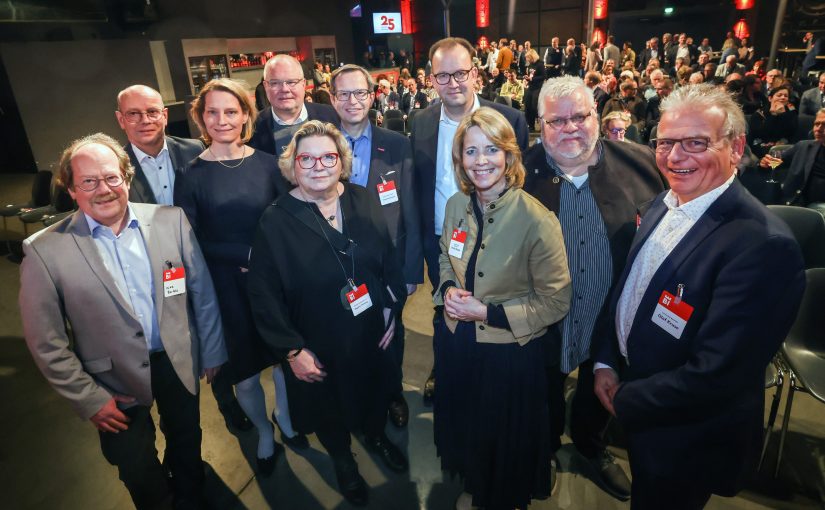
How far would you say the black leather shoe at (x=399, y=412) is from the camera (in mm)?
2721

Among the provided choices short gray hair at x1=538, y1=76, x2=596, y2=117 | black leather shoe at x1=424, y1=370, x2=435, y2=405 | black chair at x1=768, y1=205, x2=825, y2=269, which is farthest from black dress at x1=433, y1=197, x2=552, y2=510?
black chair at x1=768, y1=205, x2=825, y2=269

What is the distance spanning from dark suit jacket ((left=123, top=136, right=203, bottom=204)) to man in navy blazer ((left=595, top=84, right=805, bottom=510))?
2.13 meters

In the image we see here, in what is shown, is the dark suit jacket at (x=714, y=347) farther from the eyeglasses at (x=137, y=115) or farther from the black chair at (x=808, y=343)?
the eyeglasses at (x=137, y=115)

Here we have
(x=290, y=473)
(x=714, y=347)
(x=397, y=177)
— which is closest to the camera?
(x=714, y=347)

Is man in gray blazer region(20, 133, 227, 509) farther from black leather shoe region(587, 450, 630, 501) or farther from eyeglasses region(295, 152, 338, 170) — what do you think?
black leather shoe region(587, 450, 630, 501)

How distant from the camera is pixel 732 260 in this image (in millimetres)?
1268

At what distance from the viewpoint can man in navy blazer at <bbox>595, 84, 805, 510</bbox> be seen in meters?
1.25

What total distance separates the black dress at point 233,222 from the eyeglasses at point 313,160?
Answer: 1.34 ft

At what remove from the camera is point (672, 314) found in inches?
56.1

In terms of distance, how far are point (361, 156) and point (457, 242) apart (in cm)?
105

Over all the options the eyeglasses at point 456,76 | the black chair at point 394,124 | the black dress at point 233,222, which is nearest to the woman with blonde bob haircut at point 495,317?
the eyeglasses at point 456,76

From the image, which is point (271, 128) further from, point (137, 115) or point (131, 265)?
point (131, 265)

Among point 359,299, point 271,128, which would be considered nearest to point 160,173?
point 271,128

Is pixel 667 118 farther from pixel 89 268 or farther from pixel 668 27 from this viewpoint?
pixel 668 27
